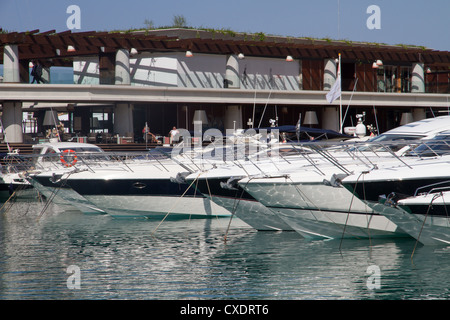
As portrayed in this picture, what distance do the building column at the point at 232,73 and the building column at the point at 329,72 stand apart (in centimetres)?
650

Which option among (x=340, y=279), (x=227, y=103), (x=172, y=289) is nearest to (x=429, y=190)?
(x=340, y=279)

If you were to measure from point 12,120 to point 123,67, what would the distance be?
694cm

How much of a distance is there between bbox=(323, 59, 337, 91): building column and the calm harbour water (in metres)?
27.8

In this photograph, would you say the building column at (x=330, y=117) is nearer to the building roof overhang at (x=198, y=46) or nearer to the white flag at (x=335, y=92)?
the building roof overhang at (x=198, y=46)

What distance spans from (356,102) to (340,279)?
3402cm

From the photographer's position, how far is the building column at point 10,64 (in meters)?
36.9

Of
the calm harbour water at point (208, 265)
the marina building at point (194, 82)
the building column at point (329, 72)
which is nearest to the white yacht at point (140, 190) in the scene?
the calm harbour water at point (208, 265)

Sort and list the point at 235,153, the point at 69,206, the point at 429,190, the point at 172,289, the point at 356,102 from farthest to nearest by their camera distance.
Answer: the point at 356,102 → the point at 69,206 → the point at 235,153 → the point at 429,190 → the point at 172,289

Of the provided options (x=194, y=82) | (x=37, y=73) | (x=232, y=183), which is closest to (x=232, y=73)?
(x=194, y=82)

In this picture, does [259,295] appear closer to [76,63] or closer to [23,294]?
[23,294]

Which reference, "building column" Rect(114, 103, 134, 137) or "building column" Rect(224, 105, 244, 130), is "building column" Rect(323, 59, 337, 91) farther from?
"building column" Rect(114, 103, 134, 137)

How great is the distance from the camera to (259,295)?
37.2 feet
